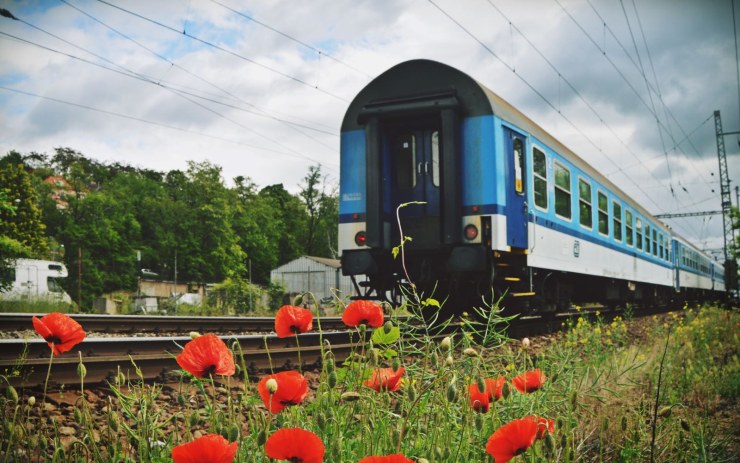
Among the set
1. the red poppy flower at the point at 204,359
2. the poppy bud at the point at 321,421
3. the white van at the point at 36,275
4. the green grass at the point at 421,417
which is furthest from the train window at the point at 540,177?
the white van at the point at 36,275

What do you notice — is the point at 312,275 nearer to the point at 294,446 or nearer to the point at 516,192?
the point at 516,192

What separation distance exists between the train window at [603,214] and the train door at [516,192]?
4793 mm

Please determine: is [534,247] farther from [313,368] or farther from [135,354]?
[135,354]

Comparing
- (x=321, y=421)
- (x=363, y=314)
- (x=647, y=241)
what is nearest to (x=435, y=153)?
(x=363, y=314)

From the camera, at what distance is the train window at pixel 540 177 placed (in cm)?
917

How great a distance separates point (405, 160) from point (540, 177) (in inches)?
83.2

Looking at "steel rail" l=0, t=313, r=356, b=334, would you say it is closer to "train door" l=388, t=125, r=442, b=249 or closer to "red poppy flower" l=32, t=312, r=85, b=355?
"train door" l=388, t=125, r=442, b=249

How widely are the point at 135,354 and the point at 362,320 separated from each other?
12.6 ft

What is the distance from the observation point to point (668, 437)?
103 inches

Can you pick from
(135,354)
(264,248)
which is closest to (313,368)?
(135,354)

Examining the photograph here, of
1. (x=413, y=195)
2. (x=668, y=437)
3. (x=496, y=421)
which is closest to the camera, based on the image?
(x=496, y=421)

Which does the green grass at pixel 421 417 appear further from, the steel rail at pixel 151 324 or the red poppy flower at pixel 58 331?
the steel rail at pixel 151 324

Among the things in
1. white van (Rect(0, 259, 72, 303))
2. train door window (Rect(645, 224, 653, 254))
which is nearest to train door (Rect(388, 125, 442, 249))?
train door window (Rect(645, 224, 653, 254))

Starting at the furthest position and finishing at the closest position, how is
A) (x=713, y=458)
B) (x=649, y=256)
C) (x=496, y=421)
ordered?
(x=649, y=256)
(x=713, y=458)
(x=496, y=421)
